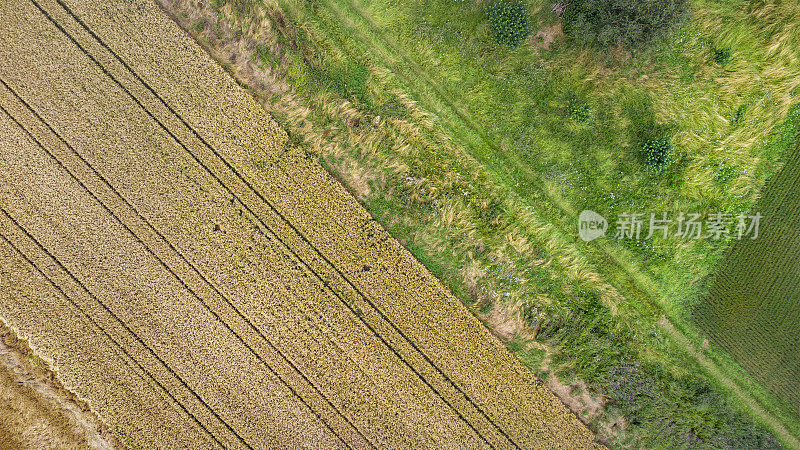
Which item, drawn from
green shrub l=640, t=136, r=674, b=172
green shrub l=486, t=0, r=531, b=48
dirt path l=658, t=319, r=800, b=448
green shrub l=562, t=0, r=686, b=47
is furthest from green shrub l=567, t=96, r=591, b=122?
dirt path l=658, t=319, r=800, b=448

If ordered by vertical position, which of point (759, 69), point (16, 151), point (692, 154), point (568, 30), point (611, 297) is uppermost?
point (16, 151)

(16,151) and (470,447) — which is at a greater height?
(16,151)

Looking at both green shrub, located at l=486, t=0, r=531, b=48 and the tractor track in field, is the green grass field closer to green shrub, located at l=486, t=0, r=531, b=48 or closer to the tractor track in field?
the tractor track in field

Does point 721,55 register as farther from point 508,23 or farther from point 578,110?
point 508,23

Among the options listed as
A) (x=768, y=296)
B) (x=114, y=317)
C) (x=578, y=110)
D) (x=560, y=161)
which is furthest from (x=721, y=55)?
(x=114, y=317)

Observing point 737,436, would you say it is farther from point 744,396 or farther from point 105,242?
point 105,242

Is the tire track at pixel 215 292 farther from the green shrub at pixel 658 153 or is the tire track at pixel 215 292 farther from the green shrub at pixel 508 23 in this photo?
the green shrub at pixel 658 153

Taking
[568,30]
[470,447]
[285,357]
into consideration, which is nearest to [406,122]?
[568,30]
